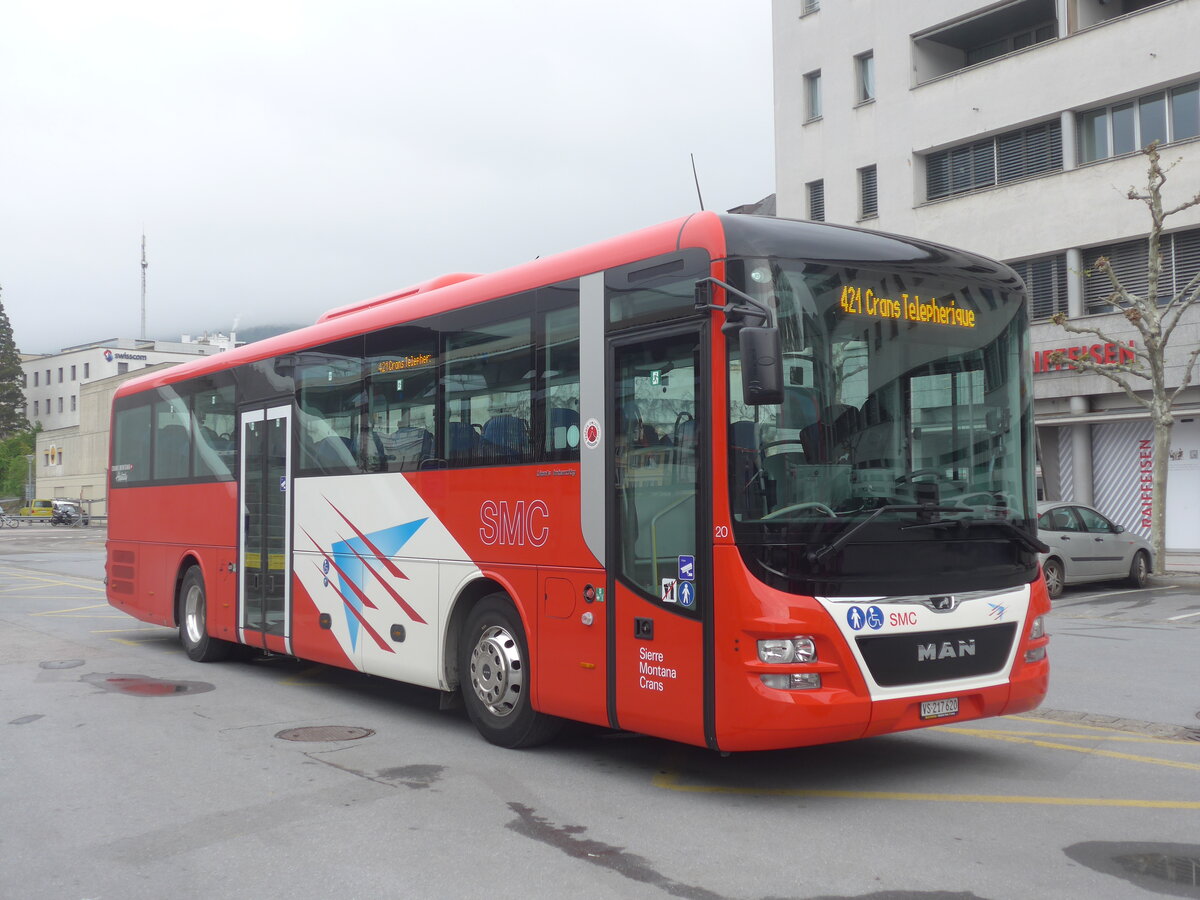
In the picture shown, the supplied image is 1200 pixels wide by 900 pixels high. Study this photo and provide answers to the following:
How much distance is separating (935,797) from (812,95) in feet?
98.6

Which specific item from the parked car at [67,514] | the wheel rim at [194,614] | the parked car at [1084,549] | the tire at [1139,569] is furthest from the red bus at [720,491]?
the parked car at [67,514]

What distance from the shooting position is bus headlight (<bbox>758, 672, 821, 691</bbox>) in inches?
244

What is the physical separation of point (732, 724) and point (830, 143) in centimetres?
2880

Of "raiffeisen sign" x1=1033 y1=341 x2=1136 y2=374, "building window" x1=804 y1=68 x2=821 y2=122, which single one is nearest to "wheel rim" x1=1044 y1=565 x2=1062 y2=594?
"raiffeisen sign" x1=1033 y1=341 x2=1136 y2=374

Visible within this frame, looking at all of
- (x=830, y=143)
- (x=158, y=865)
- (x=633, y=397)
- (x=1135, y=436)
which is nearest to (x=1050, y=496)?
(x=1135, y=436)

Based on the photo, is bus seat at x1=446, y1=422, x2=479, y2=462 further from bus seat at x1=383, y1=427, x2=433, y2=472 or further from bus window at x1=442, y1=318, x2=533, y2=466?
bus seat at x1=383, y1=427, x2=433, y2=472

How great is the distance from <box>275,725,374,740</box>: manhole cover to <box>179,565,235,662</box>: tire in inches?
165

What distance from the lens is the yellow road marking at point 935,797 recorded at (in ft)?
20.9

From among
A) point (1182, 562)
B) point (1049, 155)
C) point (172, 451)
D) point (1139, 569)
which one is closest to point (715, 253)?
point (172, 451)

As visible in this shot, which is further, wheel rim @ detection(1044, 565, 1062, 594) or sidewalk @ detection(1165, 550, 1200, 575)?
sidewalk @ detection(1165, 550, 1200, 575)

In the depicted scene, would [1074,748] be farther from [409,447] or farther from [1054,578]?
[1054,578]

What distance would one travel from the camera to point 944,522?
6.73 metres

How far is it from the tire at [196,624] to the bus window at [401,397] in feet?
13.7

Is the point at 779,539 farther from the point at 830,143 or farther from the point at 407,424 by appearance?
the point at 830,143
